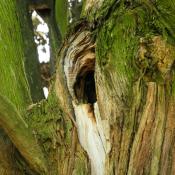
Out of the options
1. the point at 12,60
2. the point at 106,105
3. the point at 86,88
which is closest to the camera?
the point at 106,105

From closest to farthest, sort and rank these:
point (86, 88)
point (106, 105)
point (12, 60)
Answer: point (106, 105), point (86, 88), point (12, 60)

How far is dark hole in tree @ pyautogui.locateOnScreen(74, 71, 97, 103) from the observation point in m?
2.28

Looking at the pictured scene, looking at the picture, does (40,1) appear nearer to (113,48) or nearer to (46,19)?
(46,19)

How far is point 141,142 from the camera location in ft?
6.44

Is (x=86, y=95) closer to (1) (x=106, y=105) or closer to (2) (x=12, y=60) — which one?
(1) (x=106, y=105)

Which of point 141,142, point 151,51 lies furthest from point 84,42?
point 141,142

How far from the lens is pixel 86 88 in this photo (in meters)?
2.29

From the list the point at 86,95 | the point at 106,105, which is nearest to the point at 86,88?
the point at 86,95

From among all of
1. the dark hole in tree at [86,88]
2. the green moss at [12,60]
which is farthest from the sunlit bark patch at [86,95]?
the green moss at [12,60]

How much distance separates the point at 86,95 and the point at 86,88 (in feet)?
0.11

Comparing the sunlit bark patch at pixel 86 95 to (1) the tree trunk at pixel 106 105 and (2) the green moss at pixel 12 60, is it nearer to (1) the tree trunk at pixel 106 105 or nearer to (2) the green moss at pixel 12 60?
(1) the tree trunk at pixel 106 105

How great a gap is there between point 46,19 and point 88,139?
183 cm

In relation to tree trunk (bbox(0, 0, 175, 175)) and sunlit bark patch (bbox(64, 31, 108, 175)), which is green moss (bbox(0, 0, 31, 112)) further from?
sunlit bark patch (bbox(64, 31, 108, 175))

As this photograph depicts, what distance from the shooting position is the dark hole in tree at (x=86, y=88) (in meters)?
2.28
